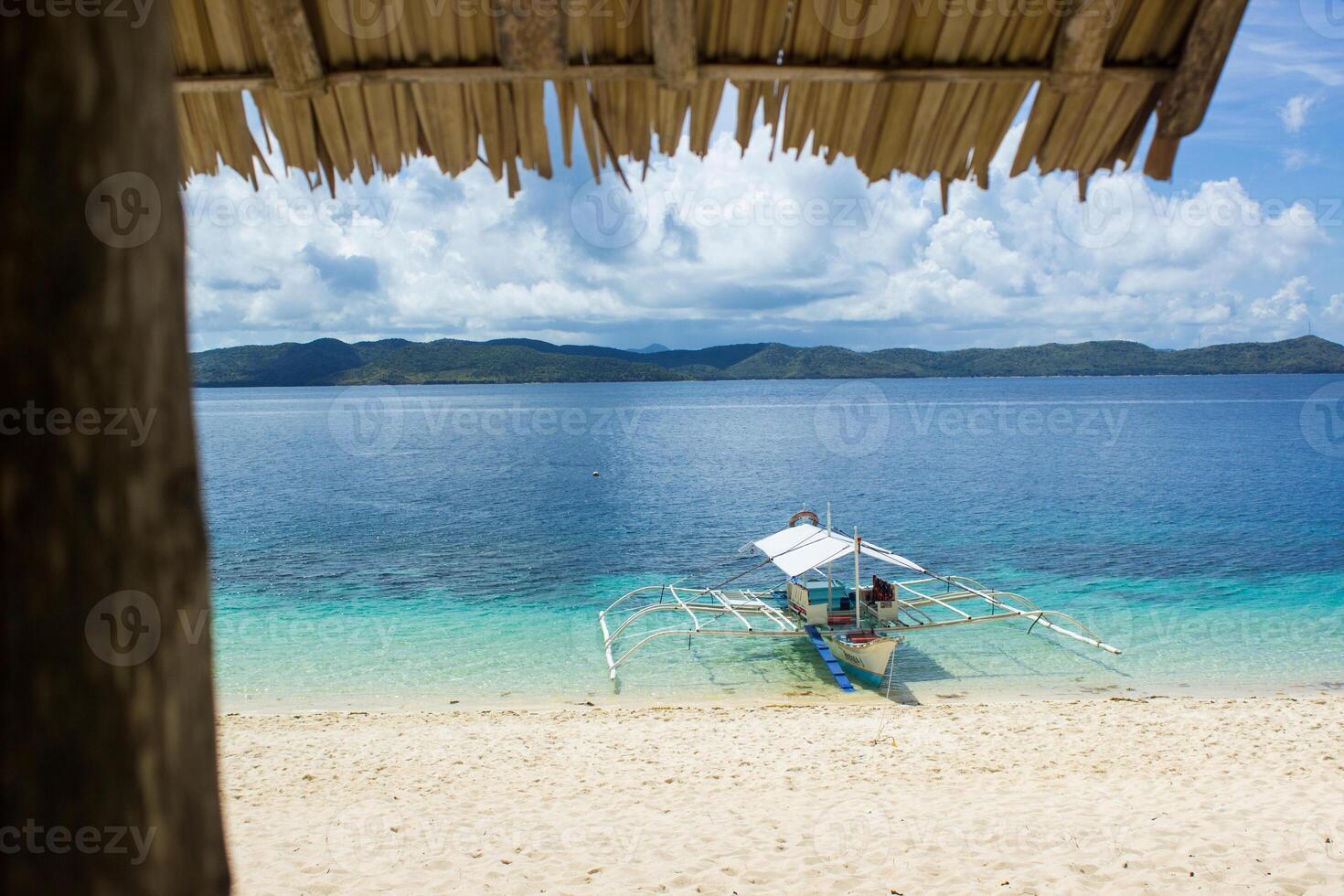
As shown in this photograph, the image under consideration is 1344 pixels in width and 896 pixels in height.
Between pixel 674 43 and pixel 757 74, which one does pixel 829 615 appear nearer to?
pixel 757 74

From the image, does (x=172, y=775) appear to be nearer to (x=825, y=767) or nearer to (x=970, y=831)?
(x=970, y=831)

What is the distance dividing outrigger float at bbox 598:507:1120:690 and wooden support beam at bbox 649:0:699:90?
13799 millimetres

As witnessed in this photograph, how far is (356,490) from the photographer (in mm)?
45875

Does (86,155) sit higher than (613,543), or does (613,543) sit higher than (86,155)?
(86,155)

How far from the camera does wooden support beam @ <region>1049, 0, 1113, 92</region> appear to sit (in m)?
2.72

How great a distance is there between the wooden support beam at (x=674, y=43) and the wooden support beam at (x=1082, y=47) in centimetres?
123

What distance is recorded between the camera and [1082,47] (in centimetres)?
281

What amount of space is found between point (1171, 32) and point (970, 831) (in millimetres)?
7257

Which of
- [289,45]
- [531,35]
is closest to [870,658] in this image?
[531,35]

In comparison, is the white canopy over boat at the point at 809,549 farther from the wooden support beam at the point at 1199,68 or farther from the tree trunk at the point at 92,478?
the tree trunk at the point at 92,478

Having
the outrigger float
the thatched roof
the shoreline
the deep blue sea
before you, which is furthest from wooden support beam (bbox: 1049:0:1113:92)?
the deep blue sea

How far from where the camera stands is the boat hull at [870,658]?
50.5 ft

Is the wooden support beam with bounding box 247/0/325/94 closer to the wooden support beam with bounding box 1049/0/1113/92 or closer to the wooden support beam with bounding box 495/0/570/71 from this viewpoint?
the wooden support beam with bounding box 495/0/570/71

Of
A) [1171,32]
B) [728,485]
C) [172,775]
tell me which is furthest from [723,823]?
[728,485]
